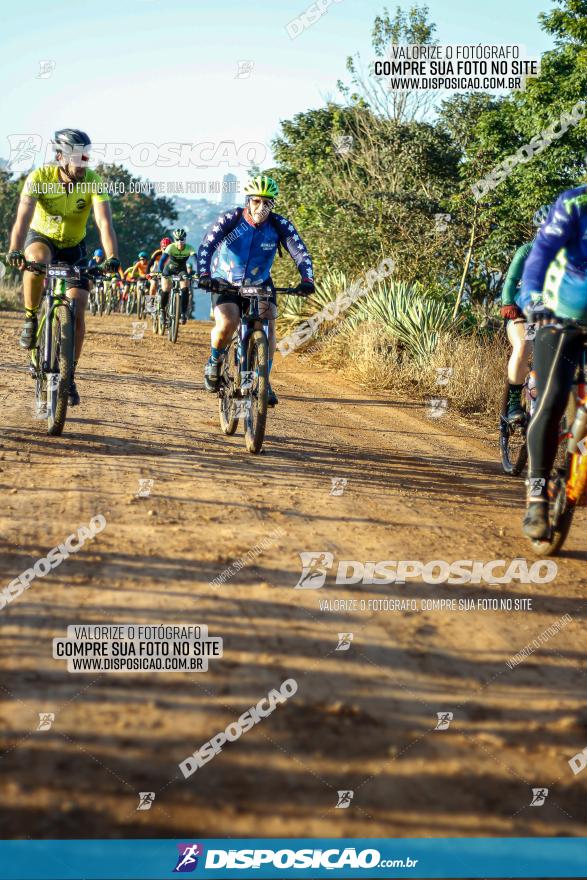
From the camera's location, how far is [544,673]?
3.64m

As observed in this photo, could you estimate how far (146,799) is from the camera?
8.55ft

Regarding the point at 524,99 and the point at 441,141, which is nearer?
the point at 524,99

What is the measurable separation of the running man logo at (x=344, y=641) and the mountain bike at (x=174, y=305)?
13818 millimetres

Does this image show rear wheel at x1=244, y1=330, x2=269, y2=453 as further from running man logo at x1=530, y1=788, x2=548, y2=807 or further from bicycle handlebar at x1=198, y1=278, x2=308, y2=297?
running man logo at x1=530, y1=788, x2=548, y2=807

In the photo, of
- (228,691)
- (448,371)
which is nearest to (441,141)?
(448,371)

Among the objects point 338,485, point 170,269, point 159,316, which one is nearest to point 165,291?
point 170,269

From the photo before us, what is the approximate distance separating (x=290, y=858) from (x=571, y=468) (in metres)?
3.04

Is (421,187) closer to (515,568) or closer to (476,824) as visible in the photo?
(515,568)

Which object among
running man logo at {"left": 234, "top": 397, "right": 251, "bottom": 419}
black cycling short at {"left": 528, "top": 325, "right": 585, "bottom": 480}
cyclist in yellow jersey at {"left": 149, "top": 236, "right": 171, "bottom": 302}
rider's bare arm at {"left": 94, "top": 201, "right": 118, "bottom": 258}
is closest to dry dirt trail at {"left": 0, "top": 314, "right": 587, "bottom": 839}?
running man logo at {"left": 234, "top": 397, "right": 251, "bottom": 419}

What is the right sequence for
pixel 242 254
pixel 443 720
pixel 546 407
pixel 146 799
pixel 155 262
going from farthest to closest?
pixel 155 262
pixel 242 254
pixel 546 407
pixel 443 720
pixel 146 799

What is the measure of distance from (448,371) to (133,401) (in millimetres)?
4947

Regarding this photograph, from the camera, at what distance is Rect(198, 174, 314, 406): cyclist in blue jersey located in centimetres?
761

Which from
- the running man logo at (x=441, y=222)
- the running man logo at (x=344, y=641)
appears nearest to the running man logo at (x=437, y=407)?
the running man logo at (x=344, y=641)

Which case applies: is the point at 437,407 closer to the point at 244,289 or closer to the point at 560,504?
the point at 244,289
